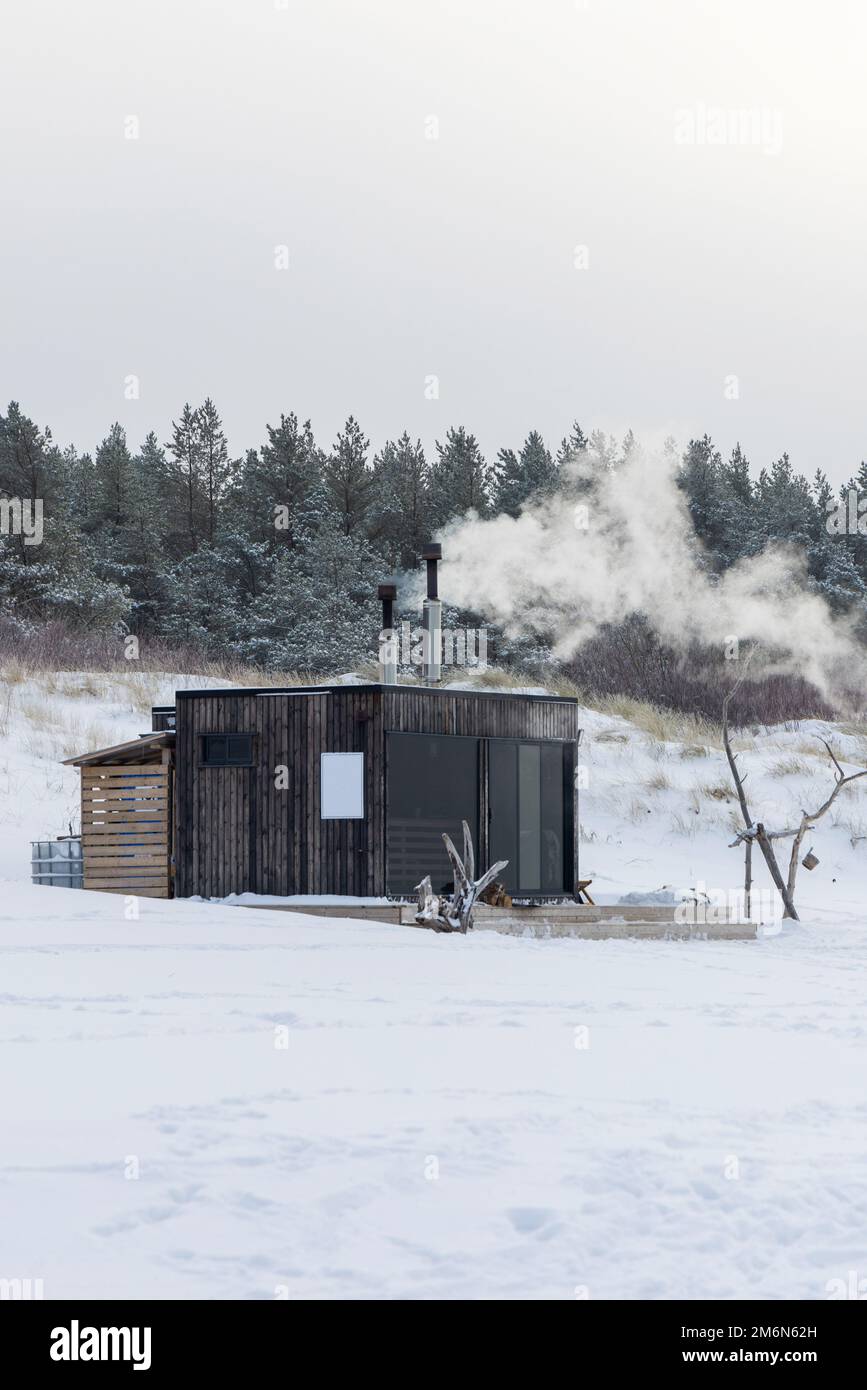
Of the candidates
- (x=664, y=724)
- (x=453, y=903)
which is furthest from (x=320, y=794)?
(x=664, y=724)

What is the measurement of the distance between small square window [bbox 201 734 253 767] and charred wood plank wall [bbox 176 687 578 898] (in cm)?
6

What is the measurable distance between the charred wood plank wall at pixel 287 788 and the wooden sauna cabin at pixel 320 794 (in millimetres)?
15

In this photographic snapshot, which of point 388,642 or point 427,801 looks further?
point 388,642

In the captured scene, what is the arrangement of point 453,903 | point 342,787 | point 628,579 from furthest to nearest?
1. point 628,579
2. point 342,787
3. point 453,903

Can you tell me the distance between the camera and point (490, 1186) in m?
5.55

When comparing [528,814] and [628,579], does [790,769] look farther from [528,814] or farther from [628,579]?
[628,579]

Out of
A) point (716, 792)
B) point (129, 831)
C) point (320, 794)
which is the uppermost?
point (320, 794)

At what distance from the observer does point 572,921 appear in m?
15.9

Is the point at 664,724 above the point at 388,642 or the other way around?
the other way around

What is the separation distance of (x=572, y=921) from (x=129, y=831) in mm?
5009

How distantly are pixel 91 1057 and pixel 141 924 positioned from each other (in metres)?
5.90

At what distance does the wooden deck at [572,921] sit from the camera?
1521cm

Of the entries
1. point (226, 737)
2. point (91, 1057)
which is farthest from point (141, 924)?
point (91, 1057)
